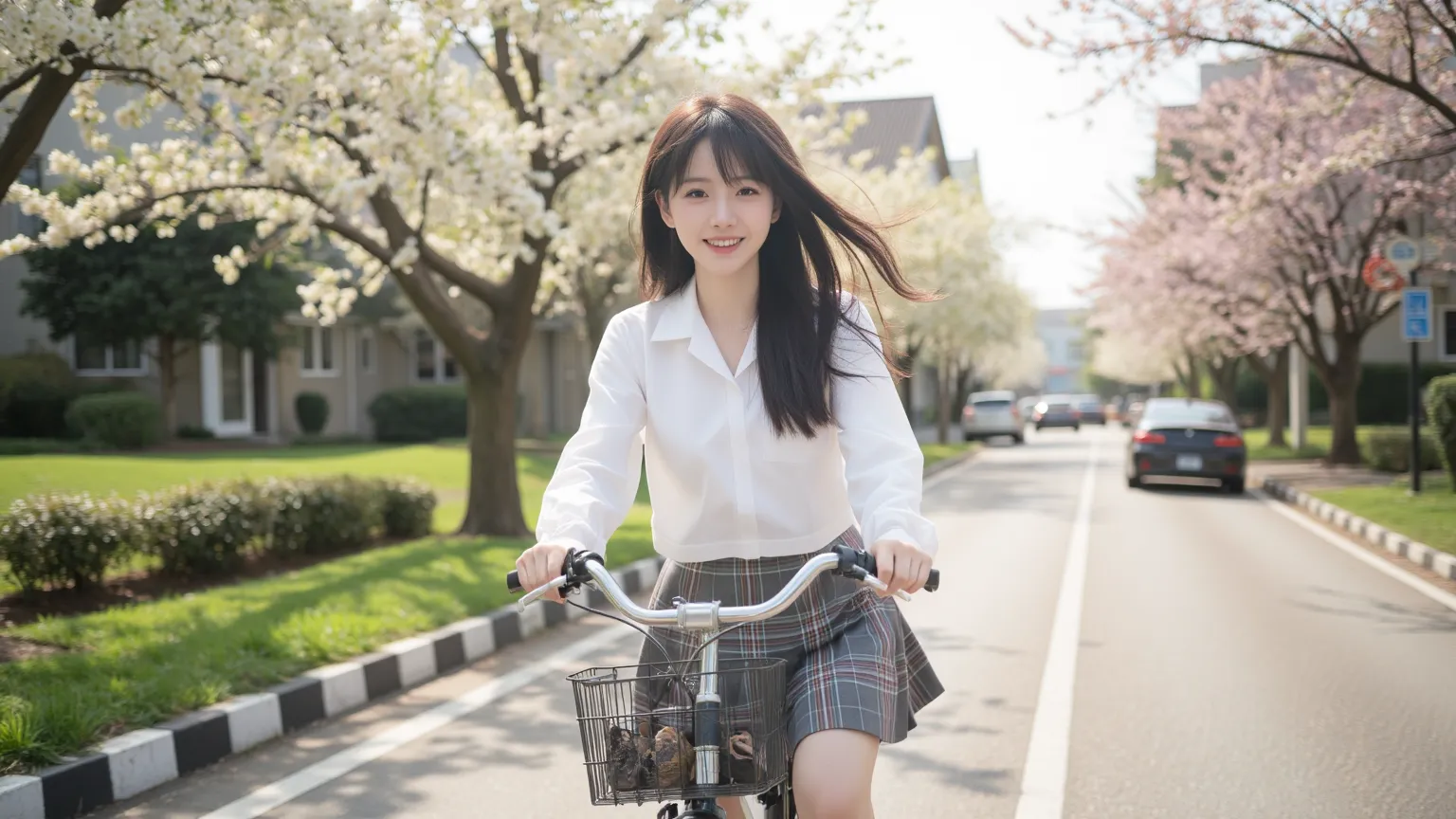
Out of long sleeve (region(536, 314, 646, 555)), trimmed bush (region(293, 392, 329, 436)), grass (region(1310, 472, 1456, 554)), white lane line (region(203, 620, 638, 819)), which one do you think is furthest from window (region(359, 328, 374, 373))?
long sleeve (region(536, 314, 646, 555))

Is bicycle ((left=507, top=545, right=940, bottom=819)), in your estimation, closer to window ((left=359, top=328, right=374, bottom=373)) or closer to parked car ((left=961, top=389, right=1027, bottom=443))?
window ((left=359, top=328, right=374, bottom=373))

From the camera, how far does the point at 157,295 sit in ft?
80.5

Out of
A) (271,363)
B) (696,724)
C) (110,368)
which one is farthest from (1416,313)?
(110,368)

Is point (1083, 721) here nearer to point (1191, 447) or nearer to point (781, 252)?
point (781, 252)

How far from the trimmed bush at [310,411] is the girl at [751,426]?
2846 cm

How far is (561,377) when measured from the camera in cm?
3984

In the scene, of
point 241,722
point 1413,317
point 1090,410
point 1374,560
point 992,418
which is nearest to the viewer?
point 241,722

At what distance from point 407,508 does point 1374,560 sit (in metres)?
8.73

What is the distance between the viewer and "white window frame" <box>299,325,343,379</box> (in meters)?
30.8

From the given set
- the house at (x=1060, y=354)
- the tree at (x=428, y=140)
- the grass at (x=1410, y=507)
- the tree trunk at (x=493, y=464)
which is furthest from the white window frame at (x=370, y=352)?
the house at (x=1060, y=354)

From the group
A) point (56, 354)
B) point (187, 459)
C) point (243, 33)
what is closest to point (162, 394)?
point (56, 354)

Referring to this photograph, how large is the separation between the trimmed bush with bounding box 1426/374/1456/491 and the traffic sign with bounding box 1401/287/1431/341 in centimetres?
62

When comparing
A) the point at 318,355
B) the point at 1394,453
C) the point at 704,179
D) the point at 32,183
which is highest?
the point at 32,183

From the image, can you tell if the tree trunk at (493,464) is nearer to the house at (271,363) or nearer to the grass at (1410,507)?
the grass at (1410,507)
